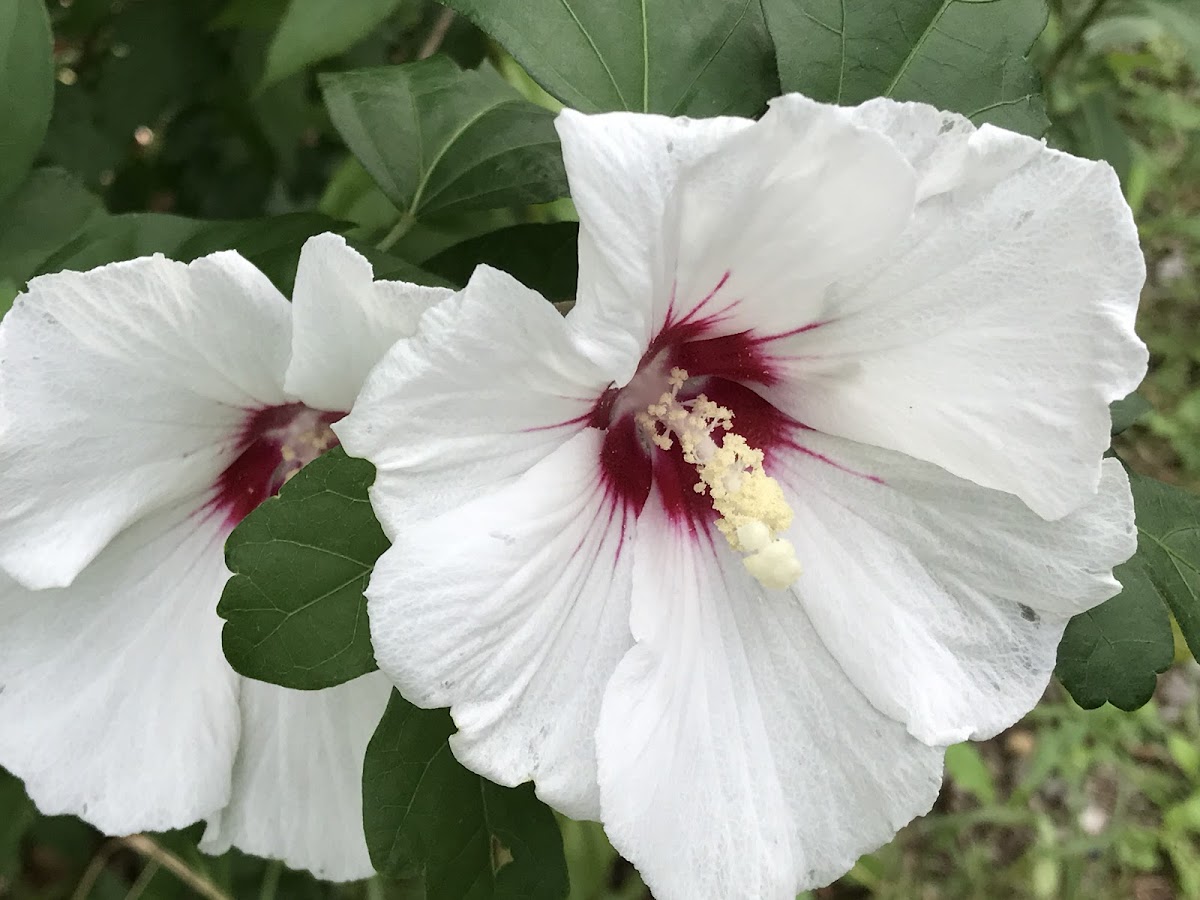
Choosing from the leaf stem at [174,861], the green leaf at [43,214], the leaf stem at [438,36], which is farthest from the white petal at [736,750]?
the leaf stem at [174,861]

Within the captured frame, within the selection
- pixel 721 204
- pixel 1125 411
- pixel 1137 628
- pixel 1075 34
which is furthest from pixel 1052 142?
pixel 721 204

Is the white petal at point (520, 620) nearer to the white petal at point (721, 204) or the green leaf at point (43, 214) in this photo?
the white petal at point (721, 204)

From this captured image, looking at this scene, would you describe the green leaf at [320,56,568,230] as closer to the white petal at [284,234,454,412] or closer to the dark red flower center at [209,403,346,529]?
the dark red flower center at [209,403,346,529]

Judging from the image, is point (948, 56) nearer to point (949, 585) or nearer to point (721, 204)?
point (721, 204)

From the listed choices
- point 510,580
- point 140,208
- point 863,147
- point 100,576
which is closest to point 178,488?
point 100,576

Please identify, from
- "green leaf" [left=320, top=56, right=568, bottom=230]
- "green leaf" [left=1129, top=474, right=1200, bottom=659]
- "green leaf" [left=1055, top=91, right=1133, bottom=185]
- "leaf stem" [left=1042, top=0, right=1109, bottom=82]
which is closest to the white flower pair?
"green leaf" [left=1129, top=474, right=1200, bottom=659]

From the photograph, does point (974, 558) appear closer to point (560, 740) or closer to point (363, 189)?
point (560, 740)
